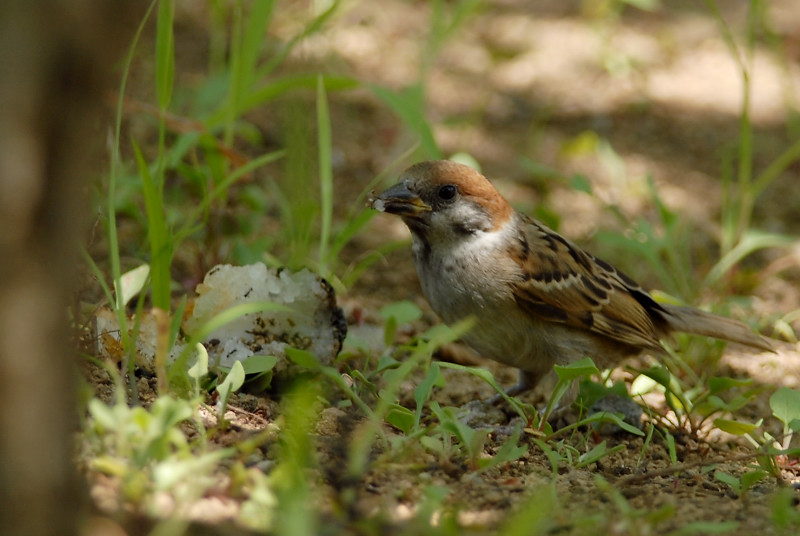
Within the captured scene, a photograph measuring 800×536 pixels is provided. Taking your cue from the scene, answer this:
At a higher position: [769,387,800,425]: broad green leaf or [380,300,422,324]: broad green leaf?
[769,387,800,425]: broad green leaf

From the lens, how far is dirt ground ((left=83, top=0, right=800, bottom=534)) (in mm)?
2797

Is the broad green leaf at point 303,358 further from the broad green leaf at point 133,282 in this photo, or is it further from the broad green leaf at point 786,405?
the broad green leaf at point 786,405

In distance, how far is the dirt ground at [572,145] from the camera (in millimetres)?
2797

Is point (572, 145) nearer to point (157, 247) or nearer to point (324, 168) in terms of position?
point (324, 168)

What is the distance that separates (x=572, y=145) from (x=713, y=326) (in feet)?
8.69

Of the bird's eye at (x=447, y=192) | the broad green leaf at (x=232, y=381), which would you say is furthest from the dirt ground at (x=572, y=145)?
the bird's eye at (x=447, y=192)

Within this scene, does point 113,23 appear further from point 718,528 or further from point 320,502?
point 718,528

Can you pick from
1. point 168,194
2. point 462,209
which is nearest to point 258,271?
point 462,209

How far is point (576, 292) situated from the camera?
13.5 feet

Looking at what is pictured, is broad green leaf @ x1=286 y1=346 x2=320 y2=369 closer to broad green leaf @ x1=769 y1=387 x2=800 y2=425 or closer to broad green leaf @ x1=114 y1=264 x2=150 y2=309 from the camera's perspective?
broad green leaf @ x1=114 y1=264 x2=150 y2=309

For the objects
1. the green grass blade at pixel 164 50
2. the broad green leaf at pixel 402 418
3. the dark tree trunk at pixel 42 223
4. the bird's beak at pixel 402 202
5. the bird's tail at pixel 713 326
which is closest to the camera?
the dark tree trunk at pixel 42 223

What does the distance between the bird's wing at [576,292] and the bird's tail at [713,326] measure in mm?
88

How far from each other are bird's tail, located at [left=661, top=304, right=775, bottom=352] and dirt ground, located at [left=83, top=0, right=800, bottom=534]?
297 mm

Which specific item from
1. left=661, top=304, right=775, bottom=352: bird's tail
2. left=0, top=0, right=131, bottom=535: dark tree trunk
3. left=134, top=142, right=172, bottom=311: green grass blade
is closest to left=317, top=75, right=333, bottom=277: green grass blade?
left=134, top=142, right=172, bottom=311: green grass blade
